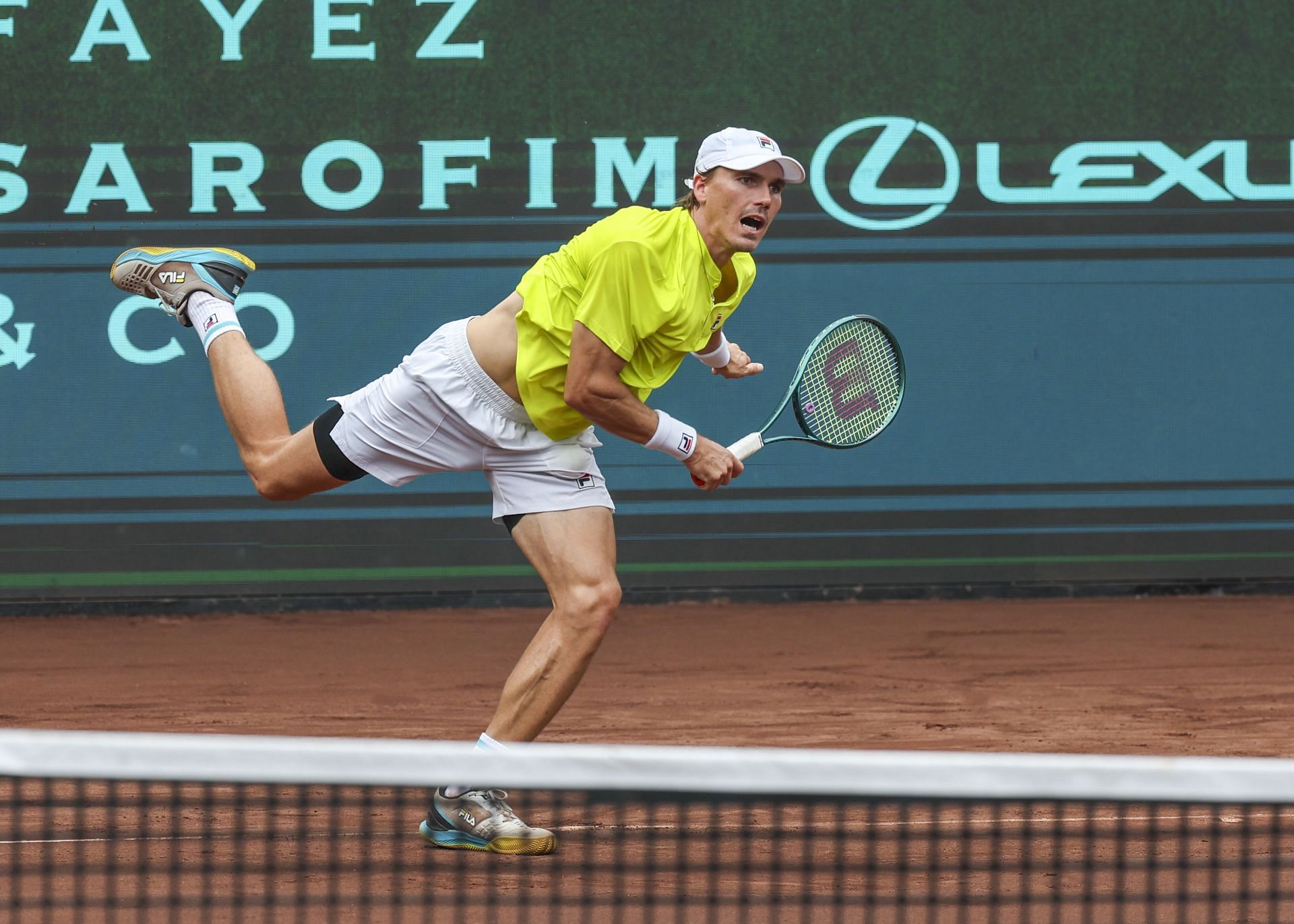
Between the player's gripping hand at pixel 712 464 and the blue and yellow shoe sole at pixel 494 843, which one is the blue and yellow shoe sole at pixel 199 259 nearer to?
the player's gripping hand at pixel 712 464

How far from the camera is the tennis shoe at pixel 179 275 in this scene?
4273 mm

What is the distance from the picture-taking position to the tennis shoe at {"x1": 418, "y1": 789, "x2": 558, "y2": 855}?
11.3 feet

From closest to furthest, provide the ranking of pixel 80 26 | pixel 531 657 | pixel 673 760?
pixel 673 760 < pixel 531 657 < pixel 80 26

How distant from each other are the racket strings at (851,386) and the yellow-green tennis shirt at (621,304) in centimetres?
53

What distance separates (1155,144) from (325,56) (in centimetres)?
321

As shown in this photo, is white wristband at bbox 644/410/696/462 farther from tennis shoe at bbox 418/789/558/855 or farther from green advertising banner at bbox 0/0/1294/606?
green advertising banner at bbox 0/0/1294/606

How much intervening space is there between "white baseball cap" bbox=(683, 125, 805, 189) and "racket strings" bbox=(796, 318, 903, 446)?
0.65 m

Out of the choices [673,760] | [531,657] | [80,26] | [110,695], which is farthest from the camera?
[80,26]

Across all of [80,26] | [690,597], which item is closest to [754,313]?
[690,597]

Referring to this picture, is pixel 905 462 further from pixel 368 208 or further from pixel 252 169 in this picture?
pixel 252 169

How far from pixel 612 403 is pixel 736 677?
2361 millimetres

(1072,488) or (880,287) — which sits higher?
(880,287)

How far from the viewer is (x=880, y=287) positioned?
6691 mm

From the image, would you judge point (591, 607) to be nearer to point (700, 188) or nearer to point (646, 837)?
→ point (646, 837)
